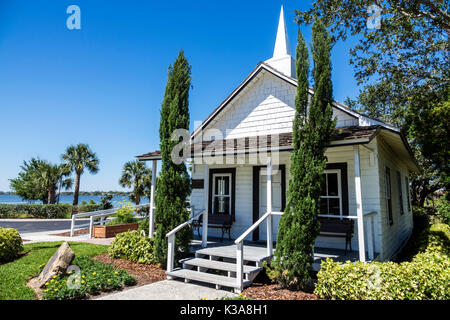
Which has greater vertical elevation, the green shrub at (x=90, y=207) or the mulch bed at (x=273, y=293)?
the green shrub at (x=90, y=207)

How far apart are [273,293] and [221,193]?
16.7 ft

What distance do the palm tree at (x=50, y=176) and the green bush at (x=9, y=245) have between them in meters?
24.9

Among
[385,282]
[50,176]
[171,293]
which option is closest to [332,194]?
[385,282]

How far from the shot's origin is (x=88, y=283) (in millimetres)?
5320

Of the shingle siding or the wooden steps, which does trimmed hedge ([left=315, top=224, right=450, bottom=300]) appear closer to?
the wooden steps

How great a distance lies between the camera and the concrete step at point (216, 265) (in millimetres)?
5901

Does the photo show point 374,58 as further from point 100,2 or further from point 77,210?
point 77,210

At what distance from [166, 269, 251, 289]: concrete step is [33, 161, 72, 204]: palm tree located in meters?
29.1

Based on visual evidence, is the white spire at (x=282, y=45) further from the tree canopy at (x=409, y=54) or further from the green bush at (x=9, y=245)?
the green bush at (x=9, y=245)

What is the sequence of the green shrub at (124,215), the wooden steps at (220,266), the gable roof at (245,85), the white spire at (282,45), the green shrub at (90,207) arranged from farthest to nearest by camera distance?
the green shrub at (90,207)
the green shrub at (124,215)
the white spire at (282,45)
the gable roof at (245,85)
the wooden steps at (220,266)

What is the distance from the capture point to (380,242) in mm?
7047

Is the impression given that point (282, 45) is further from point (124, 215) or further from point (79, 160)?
point (79, 160)

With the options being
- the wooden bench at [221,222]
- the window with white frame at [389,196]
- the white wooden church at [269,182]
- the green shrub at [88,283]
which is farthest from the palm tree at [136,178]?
the window with white frame at [389,196]
